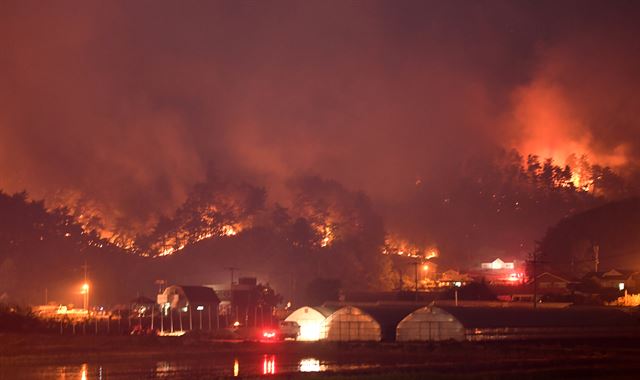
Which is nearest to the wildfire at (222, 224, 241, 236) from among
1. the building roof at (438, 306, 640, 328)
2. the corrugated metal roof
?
the corrugated metal roof

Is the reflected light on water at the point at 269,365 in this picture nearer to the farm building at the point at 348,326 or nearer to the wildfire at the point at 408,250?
the farm building at the point at 348,326

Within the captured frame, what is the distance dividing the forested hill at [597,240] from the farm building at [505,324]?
90.6ft

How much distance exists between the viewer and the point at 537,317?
139 feet

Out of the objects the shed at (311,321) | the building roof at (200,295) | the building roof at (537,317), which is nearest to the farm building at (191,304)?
the building roof at (200,295)

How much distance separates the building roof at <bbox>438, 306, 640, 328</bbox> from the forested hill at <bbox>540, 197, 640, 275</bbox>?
1044 inches

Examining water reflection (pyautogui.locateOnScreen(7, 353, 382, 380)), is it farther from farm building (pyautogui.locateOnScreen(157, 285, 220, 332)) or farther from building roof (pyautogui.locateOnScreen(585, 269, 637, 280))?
building roof (pyautogui.locateOnScreen(585, 269, 637, 280))

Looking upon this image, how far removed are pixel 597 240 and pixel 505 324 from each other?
38863mm

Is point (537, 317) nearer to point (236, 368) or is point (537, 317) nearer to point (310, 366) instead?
point (310, 366)

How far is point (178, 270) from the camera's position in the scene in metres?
73.0

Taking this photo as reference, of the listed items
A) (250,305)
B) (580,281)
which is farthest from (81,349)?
(580,281)

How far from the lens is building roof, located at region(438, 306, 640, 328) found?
40.6 metres

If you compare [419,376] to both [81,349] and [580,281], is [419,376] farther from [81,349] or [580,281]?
[580,281]

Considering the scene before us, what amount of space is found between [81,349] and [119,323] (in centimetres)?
870

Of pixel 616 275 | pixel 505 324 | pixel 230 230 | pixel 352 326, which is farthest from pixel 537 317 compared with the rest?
pixel 230 230
